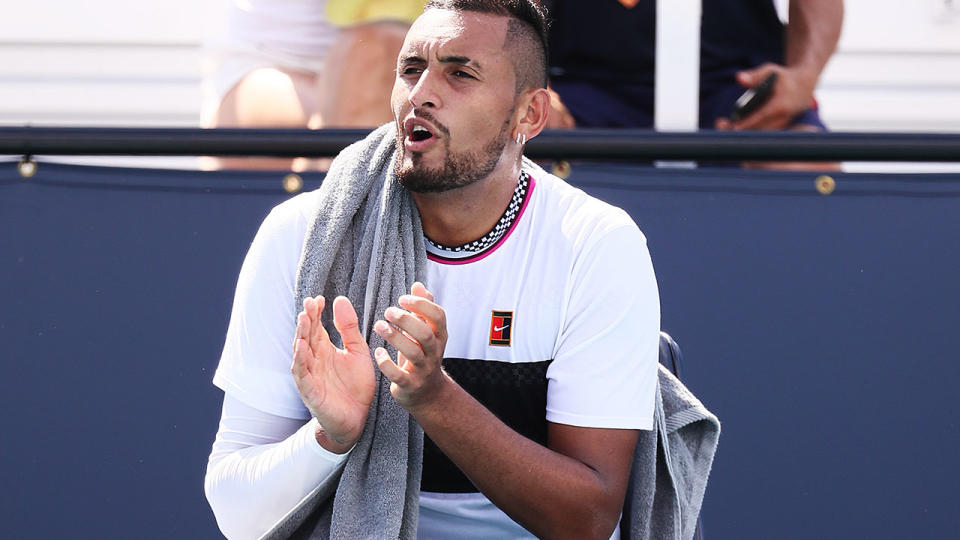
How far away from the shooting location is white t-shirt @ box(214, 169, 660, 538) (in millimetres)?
2113

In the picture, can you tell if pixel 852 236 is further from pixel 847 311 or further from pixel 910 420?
pixel 910 420

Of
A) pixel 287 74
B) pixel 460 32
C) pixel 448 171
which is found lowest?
pixel 448 171

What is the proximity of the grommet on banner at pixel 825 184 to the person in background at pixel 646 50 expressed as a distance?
0.32 meters

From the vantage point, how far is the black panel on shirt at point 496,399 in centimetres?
216

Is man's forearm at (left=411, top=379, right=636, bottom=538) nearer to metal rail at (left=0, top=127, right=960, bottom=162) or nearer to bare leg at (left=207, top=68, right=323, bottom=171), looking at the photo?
metal rail at (left=0, top=127, right=960, bottom=162)

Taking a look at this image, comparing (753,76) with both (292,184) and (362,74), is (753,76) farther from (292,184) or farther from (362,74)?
(292,184)

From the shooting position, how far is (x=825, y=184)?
3.12m

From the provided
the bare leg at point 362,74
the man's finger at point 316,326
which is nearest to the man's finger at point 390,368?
the man's finger at point 316,326

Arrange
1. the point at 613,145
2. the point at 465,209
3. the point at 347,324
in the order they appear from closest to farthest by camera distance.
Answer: the point at 347,324
the point at 465,209
the point at 613,145

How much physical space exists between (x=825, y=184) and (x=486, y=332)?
1.31m

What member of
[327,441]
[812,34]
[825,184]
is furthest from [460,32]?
[812,34]

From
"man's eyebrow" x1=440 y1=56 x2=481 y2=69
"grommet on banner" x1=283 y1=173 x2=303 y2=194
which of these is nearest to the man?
Result: "man's eyebrow" x1=440 y1=56 x2=481 y2=69

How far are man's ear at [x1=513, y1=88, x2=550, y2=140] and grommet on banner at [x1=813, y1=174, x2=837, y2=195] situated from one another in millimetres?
1066

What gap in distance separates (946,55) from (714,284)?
5.53ft
